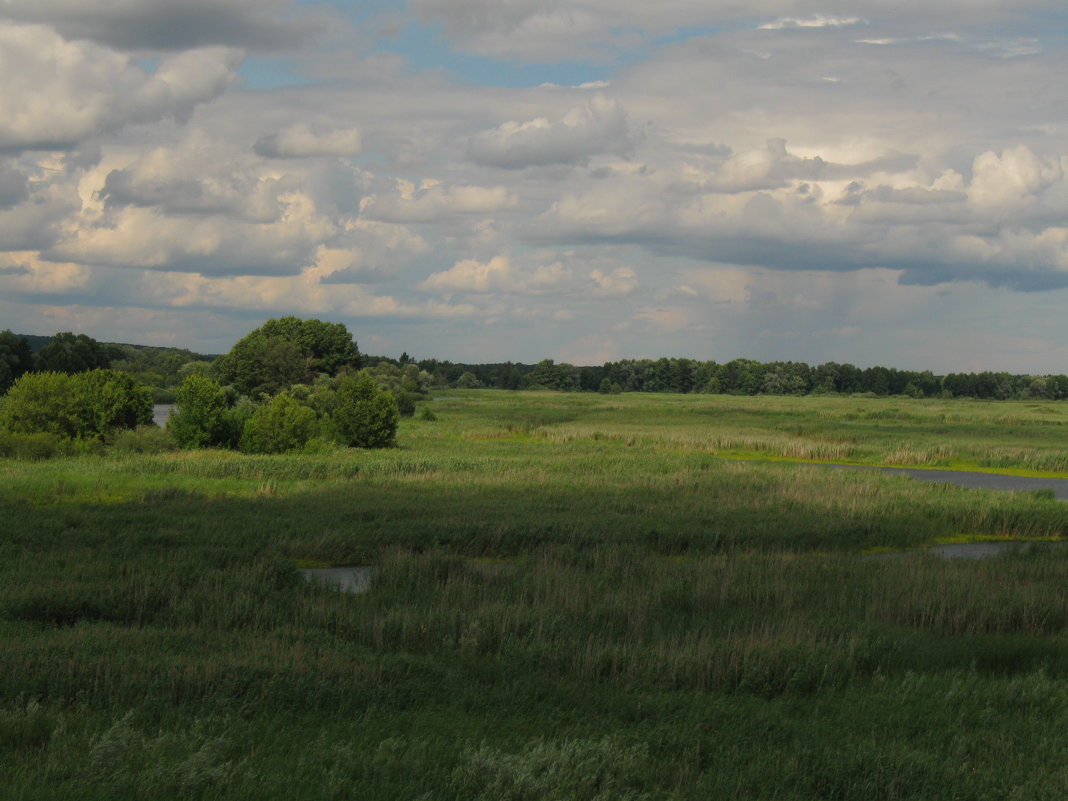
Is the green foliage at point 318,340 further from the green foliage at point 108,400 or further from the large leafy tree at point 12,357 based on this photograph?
the green foliage at point 108,400

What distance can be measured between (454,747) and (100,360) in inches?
3763

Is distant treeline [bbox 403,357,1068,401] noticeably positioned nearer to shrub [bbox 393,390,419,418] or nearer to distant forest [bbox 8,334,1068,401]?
distant forest [bbox 8,334,1068,401]

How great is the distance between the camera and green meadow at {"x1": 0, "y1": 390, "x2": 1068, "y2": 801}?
7875 millimetres

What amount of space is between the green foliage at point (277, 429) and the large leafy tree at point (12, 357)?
58758mm

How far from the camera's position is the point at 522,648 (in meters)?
11.6

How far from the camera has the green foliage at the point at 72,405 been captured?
3906 centimetres

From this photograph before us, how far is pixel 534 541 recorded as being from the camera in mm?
21656

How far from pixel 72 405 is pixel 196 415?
5.08m

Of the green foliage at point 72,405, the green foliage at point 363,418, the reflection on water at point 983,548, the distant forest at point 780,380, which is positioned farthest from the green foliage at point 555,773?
the distant forest at point 780,380

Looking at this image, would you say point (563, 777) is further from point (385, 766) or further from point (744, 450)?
point (744, 450)

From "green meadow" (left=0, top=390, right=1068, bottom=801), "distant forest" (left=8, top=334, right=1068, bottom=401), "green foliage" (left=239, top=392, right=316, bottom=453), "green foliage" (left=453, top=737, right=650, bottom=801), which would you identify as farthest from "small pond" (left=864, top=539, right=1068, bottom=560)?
"distant forest" (left=8, top=334, right=1068, bottom=401)

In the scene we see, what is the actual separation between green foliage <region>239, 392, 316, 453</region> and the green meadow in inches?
484

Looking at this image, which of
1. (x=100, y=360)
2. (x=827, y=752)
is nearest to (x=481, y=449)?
(x=827, y=752)

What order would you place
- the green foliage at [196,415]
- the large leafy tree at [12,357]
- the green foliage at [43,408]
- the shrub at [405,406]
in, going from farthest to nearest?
the large leafy tree at [12,357] < the shrub at [405,406] < the green foliage at [196,415] < the green foliage at [43,408]
